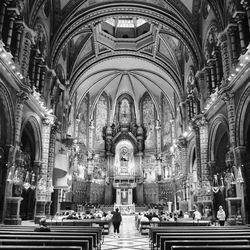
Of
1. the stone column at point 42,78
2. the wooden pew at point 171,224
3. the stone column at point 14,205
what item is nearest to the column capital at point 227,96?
the wooden pew at point 171,224

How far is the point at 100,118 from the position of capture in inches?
1603

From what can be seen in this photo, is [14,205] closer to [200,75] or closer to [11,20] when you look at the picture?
[11,20]

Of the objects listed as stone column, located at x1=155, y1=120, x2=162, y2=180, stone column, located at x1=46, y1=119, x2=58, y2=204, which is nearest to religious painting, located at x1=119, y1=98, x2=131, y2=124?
stone column, located at x1=155, y1=120, x2=162, y2=180

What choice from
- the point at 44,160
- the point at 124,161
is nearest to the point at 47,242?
the point at 44,160

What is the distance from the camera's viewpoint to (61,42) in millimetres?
23672

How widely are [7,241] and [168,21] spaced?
74.7ft

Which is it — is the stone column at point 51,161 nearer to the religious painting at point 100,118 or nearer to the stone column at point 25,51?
the stone column at point 25,51

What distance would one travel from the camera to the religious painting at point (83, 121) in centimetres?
3684

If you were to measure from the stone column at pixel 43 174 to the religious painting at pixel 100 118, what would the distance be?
18489 mm

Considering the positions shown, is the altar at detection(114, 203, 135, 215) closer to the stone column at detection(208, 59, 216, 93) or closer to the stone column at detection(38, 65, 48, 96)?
the stone column at detection(38, 65, 48, 96)

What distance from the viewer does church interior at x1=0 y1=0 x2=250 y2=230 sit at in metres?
15.5

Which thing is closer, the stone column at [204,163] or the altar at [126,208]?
the stone column at [204,163]

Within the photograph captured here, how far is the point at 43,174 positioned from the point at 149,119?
75.1ft

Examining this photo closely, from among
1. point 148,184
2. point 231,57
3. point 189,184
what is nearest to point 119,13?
point 231,57
